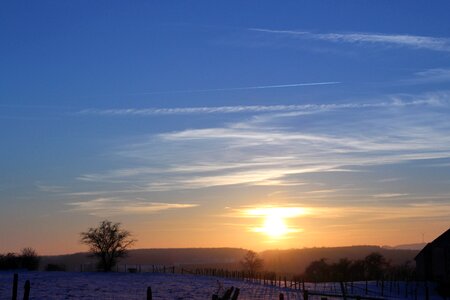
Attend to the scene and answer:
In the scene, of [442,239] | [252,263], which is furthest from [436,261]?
[252,263]

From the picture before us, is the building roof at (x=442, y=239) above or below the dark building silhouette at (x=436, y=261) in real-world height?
above

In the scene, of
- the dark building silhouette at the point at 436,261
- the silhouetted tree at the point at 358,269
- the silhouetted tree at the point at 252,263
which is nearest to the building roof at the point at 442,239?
the dark building silhouette at the point at 436,261

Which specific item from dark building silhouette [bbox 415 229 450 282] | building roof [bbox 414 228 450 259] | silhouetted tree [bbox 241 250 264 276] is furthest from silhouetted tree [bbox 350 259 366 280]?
building roof [bbox 414 228 450 259]

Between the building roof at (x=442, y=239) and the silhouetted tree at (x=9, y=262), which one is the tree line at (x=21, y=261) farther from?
the building roof at (x=442, y=239)

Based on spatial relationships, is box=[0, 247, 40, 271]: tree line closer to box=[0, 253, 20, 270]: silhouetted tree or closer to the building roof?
box=[0, 253, 20, 270]: silhouetted tree

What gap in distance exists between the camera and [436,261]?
8188 centimetres

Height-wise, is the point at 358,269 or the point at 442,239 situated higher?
the point at 442,239

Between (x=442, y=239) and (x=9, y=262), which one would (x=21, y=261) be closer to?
(x=9, y=262)

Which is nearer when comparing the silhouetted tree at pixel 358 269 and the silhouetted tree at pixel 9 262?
the silhouetted tree at pixel 9 262

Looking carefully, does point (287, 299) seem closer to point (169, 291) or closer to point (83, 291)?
point (169, 291)

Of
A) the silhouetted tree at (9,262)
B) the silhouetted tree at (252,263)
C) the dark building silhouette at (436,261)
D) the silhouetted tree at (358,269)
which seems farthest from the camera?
the silhouetted tree at (252,263)

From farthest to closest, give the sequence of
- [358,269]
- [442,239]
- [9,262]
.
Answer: [358,269], [9,262], [442,239]

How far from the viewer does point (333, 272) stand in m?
142

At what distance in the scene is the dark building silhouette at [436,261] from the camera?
7950 centimetres
